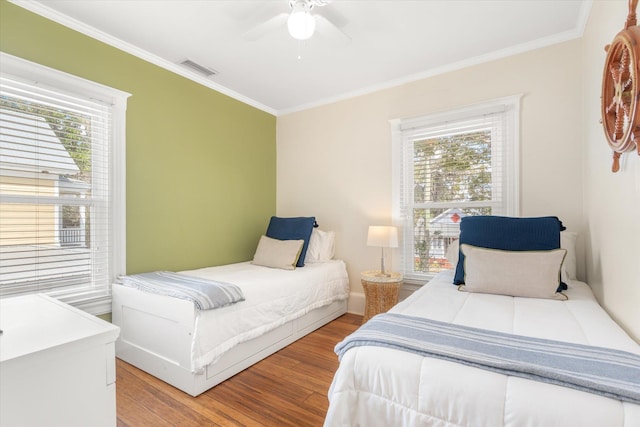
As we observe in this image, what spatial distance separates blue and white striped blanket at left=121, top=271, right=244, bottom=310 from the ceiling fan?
1748 millimetres

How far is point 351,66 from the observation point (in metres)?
2.94

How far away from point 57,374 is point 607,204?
2.61 m

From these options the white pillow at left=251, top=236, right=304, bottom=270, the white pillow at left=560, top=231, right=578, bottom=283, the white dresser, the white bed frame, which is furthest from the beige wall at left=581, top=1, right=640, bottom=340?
the white pillow at left=251, top=236, right=304, bottom=270

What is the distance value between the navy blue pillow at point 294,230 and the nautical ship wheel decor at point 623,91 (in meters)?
2.45

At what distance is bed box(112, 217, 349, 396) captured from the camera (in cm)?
193

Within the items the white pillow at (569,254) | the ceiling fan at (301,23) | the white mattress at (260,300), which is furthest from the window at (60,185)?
the white pillow at (569,254)

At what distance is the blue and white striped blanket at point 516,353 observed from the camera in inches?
34.3

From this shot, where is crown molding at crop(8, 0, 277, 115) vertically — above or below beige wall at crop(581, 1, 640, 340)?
above

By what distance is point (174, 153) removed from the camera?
292 centimetres

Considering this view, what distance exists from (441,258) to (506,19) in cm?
203

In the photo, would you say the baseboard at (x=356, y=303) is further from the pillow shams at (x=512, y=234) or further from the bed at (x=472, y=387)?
the bed at (x=472, y=387)

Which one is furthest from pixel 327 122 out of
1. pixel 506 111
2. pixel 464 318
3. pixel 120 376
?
pixel 120 376

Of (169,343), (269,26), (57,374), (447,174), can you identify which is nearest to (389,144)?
(447,174)

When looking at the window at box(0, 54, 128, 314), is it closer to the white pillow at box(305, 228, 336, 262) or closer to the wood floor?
the wood floor
